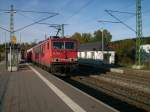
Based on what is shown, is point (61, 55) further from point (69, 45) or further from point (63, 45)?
point (69, 45)

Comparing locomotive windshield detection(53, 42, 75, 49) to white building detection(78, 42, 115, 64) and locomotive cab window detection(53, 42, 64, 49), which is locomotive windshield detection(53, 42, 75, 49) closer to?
locomotive cab window detection(53, 42, 64, 49)

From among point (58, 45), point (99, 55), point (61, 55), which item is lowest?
point (61, 55)

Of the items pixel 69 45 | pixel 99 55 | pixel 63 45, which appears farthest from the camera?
pixel 99 55

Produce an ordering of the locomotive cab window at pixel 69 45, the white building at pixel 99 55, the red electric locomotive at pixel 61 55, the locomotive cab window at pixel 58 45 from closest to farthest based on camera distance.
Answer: the red electric locomotive at pixel 61 55
the locomotive cab window at pixel 58 45
the locomotive cab window at pixel 69 45
the white building at pixel 99 55

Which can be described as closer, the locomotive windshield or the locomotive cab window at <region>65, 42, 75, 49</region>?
the locomotive windshield

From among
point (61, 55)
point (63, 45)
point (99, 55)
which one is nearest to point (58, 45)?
point (63, 45)

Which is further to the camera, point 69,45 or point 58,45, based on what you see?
point 69,45

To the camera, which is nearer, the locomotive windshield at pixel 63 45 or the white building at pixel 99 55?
the locomotive windshield at pixel 63 45

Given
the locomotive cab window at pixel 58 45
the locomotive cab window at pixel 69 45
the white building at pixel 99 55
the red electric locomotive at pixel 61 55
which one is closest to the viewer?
the red electric locomotive at pixel 61 55

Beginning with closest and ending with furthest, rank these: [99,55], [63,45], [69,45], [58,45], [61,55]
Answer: [61,55]
[58,45]
[63,45]
[69,45]
[99,55]

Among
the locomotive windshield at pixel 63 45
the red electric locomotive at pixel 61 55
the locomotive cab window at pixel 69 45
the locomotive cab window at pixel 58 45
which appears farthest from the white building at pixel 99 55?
the locomotive cab window at pixel 58 45

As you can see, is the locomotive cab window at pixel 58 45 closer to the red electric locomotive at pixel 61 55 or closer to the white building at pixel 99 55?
the red electric locomotive at pixel 61 55

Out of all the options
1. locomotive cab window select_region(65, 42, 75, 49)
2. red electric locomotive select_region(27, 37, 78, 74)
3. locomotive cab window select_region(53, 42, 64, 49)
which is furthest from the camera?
locomotive cab window select_region(65, 42, 75, 49)

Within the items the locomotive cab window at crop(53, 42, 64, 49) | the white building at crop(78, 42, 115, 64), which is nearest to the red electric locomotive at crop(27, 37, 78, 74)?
the locomotive cab window at crop(53, 42, 64, 49)
